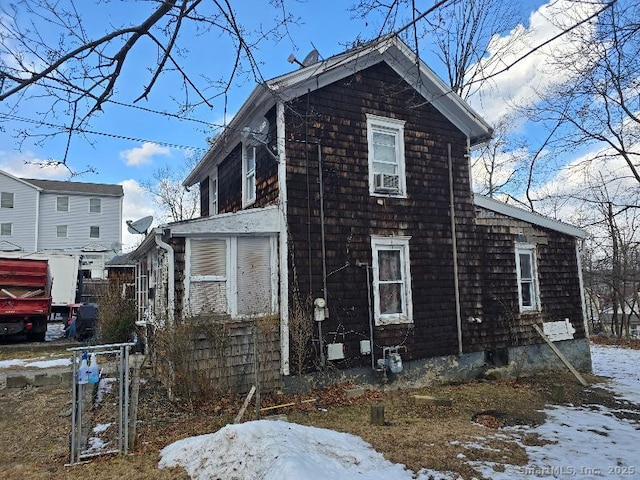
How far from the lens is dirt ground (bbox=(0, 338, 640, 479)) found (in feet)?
17.0

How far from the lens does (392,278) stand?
976 centimetres

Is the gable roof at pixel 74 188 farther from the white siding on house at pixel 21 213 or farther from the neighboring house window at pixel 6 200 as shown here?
the neighboring house window at pixel 6 200

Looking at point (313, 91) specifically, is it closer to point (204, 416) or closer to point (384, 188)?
point (384, 188)

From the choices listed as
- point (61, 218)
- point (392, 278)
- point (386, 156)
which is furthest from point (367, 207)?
point (61, 218)

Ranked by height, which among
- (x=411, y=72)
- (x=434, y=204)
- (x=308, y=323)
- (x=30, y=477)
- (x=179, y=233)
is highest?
(x=411, y=72)

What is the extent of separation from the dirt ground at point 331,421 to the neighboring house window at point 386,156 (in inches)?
172

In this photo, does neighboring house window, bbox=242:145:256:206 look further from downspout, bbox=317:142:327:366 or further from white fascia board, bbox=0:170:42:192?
white fascia board, bbox=0:170:42:192

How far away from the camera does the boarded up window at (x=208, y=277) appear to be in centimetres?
805

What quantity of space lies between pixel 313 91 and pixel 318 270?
375 centimetres

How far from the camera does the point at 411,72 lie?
10453 mm

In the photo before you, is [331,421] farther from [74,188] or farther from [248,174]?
[74,188]

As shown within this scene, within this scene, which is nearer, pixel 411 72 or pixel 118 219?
pixel 411 72

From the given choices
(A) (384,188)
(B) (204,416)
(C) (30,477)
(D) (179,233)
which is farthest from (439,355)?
(C) (30,477)

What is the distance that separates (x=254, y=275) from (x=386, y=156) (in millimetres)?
4153
